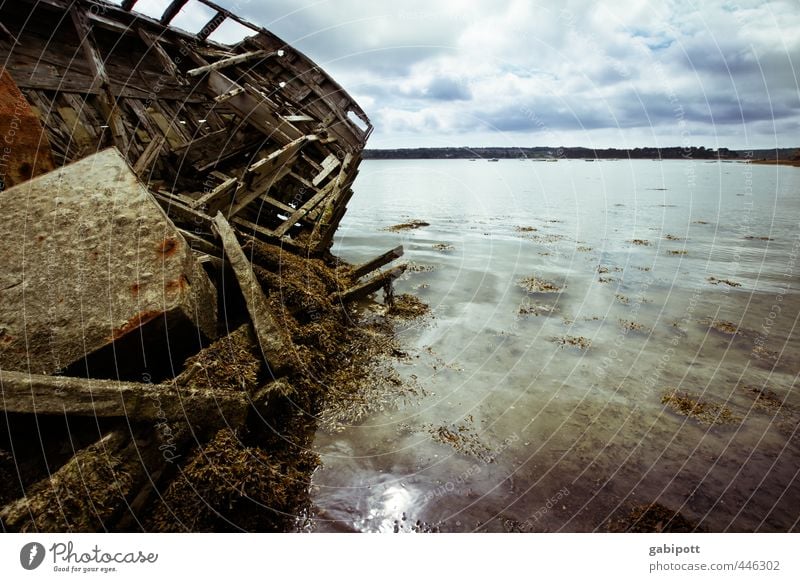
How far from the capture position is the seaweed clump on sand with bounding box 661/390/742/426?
5.24 metres

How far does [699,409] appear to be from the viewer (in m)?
5.44

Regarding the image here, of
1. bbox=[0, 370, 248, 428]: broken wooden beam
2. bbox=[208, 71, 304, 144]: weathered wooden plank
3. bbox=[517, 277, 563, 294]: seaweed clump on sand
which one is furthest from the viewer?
bbox=[517, 277, 563, 294]: seaweed clump on sand

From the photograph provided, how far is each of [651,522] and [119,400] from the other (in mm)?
4917

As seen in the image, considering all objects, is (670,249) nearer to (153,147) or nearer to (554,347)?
(554,347)

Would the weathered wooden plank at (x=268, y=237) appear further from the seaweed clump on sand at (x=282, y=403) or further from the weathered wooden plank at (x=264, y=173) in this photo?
the seaweed clump on sand at (x=282, y=403)

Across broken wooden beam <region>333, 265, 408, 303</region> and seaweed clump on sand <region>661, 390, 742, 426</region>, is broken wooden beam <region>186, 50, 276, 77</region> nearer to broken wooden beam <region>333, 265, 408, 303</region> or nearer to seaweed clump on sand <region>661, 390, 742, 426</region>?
broken wooden beam <region>333, 265, 408, 303</region>

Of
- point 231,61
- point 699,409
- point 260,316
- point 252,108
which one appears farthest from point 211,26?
point 699,409

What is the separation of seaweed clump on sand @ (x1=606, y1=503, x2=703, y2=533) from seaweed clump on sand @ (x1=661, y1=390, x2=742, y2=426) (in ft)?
6.71

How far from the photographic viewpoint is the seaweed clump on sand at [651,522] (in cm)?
367

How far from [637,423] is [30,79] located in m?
12.5

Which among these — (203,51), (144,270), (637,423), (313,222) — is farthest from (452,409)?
(203,51)
